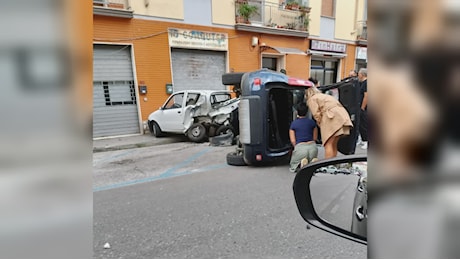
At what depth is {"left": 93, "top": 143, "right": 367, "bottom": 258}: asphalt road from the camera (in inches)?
96.3

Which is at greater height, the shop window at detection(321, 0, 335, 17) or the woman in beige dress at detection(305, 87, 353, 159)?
the shop window at detection(321, 0, 335, 17)

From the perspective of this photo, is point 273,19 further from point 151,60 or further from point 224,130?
point 224,130

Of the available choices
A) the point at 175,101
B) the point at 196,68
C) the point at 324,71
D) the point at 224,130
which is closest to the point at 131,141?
the point at 175,101

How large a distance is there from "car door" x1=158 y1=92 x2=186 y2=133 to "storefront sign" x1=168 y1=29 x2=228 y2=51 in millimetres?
2647

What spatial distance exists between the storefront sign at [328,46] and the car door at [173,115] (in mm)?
8272

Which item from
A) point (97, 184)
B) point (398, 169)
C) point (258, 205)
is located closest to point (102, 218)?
point (97, 184)

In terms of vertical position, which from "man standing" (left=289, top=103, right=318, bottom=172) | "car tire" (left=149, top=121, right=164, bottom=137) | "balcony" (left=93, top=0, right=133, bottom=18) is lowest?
"car tire" (left=149, top=121, right=164, bottom=137)

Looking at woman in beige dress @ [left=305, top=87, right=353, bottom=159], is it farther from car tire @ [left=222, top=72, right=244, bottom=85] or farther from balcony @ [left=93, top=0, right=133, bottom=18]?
balcony @ [left=93, top=0, right=133, bottom=18]

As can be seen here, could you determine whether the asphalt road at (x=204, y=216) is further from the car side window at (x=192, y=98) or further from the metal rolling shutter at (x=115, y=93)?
the metal rolling shutter at (x=115, y=93)

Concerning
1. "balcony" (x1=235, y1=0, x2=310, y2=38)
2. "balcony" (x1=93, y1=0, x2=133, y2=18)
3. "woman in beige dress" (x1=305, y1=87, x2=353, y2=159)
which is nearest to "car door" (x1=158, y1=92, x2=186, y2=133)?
"balcony" (x1=93, y1=0, x2=133, y2=18)

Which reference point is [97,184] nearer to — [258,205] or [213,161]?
[213,161]

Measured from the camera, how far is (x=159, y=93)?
9.92 m

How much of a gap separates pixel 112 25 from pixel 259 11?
20.4ft

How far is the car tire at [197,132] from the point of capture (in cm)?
775
